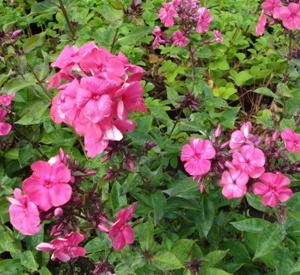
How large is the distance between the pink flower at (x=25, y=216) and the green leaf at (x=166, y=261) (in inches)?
13.7

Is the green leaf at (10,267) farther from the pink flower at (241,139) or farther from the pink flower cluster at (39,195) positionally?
the pink flower at (241,139)

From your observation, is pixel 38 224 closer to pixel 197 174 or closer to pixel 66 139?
pixel 197 174

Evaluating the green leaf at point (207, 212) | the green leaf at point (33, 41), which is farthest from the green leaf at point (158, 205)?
the green leaf at point (33, 41)

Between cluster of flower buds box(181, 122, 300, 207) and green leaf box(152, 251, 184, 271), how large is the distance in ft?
0.65

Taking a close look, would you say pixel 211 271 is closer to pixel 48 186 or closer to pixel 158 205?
pixel 158 205

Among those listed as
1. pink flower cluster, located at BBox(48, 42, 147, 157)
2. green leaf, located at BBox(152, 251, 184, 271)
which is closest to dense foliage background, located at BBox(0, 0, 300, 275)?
green leaf, located at BBox(152, 251, 184, 271)

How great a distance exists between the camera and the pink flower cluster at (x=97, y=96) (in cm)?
112

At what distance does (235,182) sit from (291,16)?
2.42ft

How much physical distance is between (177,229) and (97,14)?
1.34 metres

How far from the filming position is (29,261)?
5.37 ft

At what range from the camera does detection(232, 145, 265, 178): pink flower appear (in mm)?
1241

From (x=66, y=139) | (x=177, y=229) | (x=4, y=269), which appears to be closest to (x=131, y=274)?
(x=177, y=229)

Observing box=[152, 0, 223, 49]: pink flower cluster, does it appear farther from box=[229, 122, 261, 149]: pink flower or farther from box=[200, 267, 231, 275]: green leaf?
box=[200, 267, 231, 275]: green leaf

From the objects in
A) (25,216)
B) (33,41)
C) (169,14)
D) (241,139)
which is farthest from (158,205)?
(169,14)
